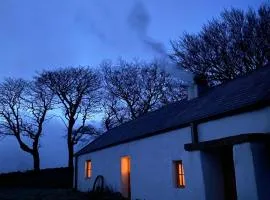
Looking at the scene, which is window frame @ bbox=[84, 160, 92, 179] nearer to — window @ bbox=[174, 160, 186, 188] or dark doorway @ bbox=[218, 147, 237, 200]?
window @ bbox=[174, 160, 186, 188]

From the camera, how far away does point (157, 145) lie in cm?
1322

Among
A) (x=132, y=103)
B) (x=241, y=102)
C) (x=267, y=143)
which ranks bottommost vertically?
(x=267, y=143)

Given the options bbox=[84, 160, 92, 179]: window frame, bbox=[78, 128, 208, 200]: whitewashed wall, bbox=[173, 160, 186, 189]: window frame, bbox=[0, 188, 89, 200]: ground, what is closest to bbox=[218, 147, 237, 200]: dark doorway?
bbox=[78, 128, 208, 200]: whitewashed wall

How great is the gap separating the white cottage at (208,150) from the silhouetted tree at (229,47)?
21.9 feet

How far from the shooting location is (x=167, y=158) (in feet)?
41.0

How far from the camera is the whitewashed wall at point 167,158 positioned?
9562mm

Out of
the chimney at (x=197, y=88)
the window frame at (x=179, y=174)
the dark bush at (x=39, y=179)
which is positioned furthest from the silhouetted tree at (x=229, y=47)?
the dark bush at (x=39, y=179)

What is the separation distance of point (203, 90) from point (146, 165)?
4461 millimetres

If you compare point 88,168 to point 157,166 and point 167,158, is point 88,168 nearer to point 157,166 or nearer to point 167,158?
point 157,166

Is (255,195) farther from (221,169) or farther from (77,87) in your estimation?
(77,87)

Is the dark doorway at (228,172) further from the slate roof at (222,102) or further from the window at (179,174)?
the window at (179,174)

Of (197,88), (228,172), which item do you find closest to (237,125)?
(228,172)

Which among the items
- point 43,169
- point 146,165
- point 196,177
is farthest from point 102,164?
point 43,169

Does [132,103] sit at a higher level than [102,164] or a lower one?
higher
